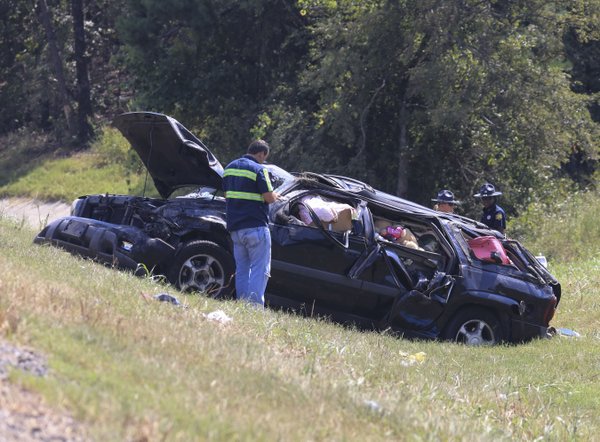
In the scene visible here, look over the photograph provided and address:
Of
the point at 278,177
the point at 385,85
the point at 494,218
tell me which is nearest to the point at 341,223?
the point at 278,177

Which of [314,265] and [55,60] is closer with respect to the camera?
[314,265]

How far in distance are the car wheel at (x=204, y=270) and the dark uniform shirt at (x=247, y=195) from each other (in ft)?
1.96

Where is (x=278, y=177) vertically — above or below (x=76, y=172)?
above

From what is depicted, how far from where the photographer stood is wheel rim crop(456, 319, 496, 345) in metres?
10.4

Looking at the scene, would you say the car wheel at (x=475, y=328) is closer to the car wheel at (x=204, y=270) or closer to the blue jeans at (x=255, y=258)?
the blue jeans at (x=255, y=258)

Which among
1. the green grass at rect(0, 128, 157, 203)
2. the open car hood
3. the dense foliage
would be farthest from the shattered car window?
the green grass at rect(0, 128, 157, 203)

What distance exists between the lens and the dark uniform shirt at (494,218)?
12.7m

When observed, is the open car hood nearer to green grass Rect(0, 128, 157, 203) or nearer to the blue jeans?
the blue jeans

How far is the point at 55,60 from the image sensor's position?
102ft

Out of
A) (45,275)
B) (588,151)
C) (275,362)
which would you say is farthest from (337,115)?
(275,362)

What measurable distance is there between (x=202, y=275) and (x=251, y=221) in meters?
0.99

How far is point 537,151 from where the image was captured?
19.2 meters

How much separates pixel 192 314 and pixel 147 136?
12.4 ft

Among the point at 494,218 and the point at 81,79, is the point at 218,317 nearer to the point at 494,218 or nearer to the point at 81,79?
the point at 494,218
